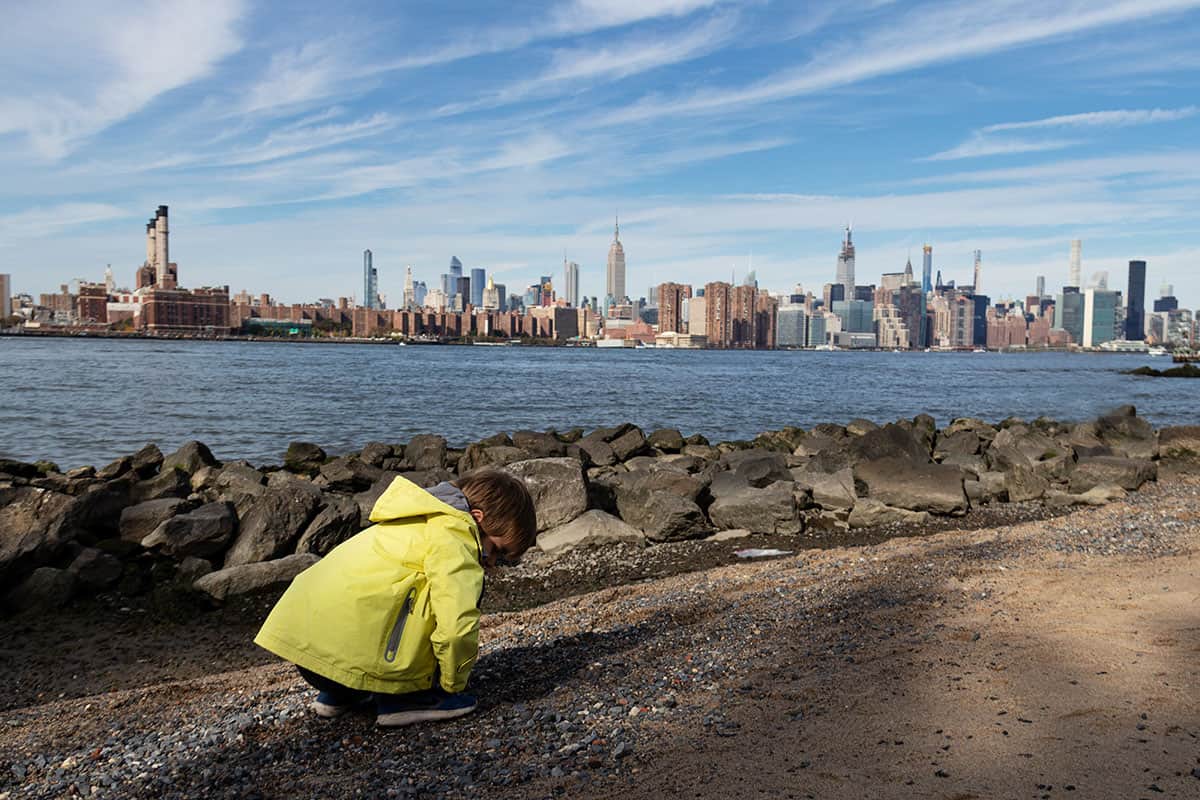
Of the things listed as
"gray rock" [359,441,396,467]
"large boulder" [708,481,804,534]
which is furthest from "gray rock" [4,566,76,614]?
"gray rock" [359,441,396,467]

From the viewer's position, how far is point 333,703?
4.68 metres

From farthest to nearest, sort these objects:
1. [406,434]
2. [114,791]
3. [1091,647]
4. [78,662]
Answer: [406,434] → [78,662] → [1091,647] → [114,791]

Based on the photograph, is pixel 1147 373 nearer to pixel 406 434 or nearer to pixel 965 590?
pixel 406 434

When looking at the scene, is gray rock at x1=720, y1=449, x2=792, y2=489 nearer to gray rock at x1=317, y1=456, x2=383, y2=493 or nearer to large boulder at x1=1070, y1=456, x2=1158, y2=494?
large boulder at x1=1070, y1=456, x2=1158, y2=494

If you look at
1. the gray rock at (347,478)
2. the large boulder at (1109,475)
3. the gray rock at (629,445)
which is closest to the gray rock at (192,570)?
the gray rock at (347,478)

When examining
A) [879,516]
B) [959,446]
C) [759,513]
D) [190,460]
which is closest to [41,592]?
[190,460]

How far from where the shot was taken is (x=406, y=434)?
2719 centimetres

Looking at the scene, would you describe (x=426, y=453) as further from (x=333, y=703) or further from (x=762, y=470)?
(x=333, y=703)

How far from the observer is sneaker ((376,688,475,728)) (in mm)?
4520

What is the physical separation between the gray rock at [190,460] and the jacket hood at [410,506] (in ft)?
41.3

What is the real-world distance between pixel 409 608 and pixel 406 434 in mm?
23386

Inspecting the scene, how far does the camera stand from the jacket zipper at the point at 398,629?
14.0 ft

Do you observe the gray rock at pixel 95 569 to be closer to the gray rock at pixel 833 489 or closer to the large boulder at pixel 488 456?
the large boulder at pixel 488 456

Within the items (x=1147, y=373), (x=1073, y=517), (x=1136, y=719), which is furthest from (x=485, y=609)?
(x=1147, y=373)
